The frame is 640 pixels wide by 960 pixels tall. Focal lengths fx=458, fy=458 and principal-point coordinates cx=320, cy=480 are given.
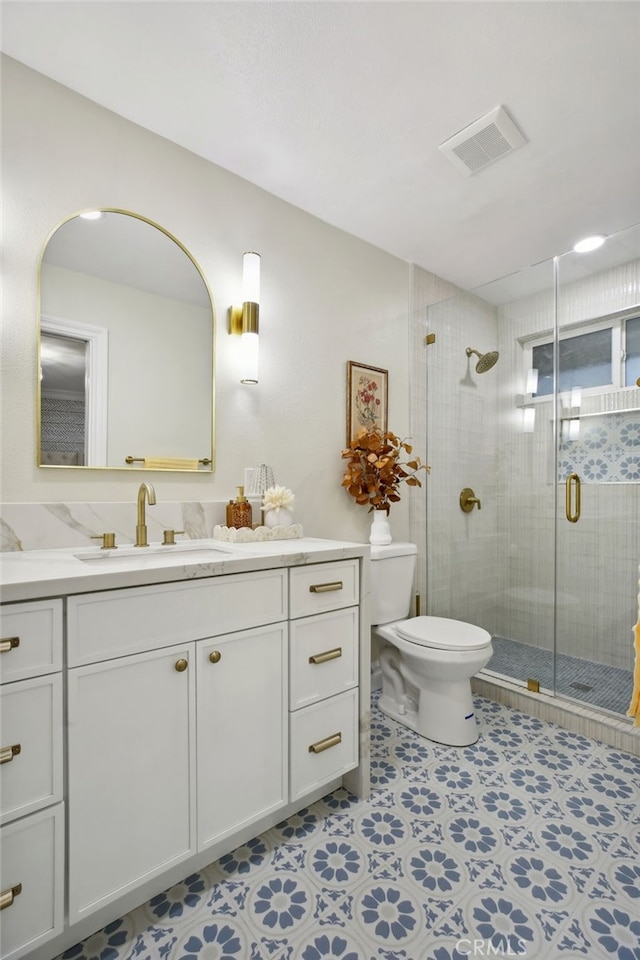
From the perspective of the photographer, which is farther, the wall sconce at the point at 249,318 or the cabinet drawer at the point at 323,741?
the wall sconce at the point at 249,318

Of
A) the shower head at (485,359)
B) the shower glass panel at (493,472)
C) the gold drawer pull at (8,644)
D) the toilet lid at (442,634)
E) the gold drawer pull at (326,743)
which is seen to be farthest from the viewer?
the shower head at (485,359)

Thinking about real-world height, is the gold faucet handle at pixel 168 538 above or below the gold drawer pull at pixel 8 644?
above

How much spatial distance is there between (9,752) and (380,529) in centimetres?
172

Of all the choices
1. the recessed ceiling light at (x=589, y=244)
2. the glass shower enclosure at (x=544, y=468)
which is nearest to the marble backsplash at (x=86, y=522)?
the glass shower enclosure at (x=544, y=468)

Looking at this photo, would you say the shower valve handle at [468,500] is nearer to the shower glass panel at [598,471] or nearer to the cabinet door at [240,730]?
the shower glass panel at [598,471]

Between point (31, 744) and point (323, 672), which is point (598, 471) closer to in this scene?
point (323, 672)

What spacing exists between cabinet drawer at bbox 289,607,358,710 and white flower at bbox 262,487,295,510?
1.65 ft

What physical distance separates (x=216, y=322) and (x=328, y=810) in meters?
1.84

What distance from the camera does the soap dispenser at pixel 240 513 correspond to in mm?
1774

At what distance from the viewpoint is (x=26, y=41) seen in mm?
1390

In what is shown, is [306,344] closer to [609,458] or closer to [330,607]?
[330,607]

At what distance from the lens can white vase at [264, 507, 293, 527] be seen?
182cm

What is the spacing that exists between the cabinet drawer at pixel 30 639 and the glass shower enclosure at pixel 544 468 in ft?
6.95

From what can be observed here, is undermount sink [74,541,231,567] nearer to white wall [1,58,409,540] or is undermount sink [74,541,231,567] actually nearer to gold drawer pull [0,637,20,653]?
white wall [1,58,409,540]
